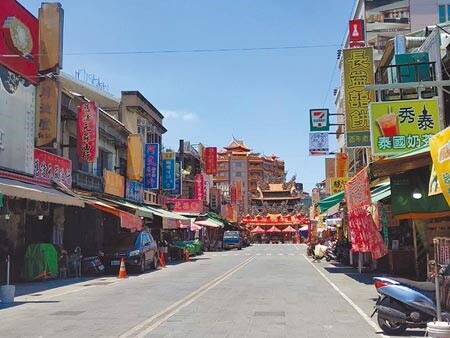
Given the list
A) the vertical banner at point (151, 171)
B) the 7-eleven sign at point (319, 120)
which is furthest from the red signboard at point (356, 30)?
the vertical banner at point (151, 171)

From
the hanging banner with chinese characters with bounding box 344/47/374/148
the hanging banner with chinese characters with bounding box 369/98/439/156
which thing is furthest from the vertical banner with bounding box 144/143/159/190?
the hanging banner with chinese characters with bounding box 369/98/439/156

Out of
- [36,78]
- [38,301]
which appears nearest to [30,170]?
[36,78]

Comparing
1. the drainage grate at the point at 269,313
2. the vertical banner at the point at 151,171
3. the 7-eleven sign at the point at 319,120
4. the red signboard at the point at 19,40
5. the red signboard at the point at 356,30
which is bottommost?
the drainage grate at the point at 269,313

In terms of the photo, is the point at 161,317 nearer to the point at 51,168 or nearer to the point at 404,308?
the point at 404,308

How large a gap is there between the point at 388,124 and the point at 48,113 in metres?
12.8

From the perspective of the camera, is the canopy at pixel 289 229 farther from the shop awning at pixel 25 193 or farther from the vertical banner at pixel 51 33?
the shop awning at pixel 25 193

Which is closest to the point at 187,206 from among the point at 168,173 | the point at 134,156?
the point at 168,173

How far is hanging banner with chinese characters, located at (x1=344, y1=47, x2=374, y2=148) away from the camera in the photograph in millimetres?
23328

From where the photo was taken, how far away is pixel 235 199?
97.9m

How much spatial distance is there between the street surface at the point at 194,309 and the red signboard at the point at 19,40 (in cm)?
774

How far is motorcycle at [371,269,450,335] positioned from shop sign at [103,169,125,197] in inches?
906

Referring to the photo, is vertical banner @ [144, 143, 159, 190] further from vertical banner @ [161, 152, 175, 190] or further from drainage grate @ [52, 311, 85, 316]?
drainage grate @ [52, 311, 85, 316]

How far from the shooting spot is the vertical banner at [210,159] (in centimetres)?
6819

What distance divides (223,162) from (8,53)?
11887 centimetres
